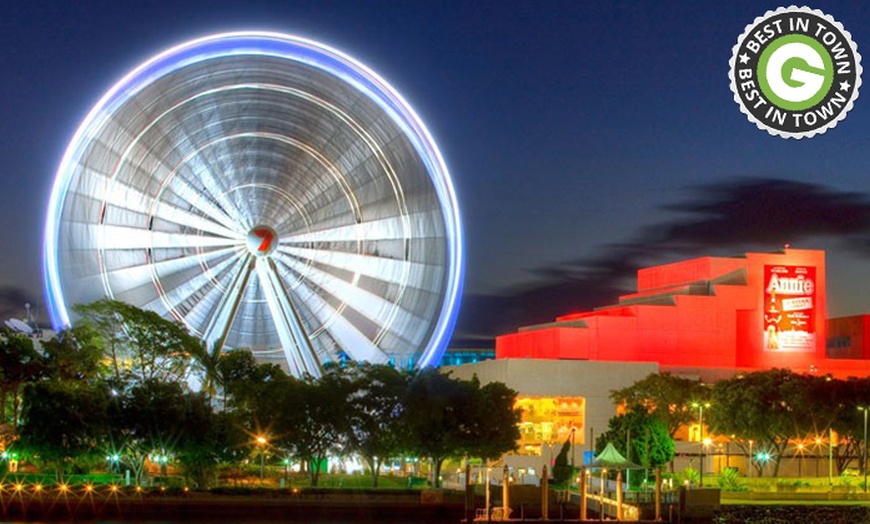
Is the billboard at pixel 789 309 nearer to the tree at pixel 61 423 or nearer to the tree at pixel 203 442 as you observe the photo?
the tree at pixel 203 442

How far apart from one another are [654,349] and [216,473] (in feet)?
145

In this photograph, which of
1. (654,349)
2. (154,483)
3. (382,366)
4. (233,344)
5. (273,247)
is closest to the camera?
(273,247)

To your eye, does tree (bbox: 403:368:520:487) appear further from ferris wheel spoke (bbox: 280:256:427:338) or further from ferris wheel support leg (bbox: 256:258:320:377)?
ferris wheel support leg (bbox: 256:258:320:377)

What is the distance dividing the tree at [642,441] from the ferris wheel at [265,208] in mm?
19833

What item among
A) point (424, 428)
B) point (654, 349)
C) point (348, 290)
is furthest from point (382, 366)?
point (654, 349)

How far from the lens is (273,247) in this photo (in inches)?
1877

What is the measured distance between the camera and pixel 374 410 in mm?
65062

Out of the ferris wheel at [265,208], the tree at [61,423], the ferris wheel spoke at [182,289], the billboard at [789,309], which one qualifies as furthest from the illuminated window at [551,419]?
the ferris wheel spoke at [182,289]

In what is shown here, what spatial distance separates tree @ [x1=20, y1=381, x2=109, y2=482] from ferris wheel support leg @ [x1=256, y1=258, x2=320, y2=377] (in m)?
11.7

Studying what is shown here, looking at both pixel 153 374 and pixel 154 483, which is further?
pixel 153 374

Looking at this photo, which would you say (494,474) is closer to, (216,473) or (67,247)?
(216,473)

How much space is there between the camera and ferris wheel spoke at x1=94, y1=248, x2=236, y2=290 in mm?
45919

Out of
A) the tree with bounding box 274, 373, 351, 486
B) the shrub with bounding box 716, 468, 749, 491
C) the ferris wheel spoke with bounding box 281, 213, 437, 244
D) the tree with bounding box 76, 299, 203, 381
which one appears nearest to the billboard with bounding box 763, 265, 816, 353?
the shrub with bounding box 716, 468, 749, 491

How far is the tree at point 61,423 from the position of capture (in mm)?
55344
